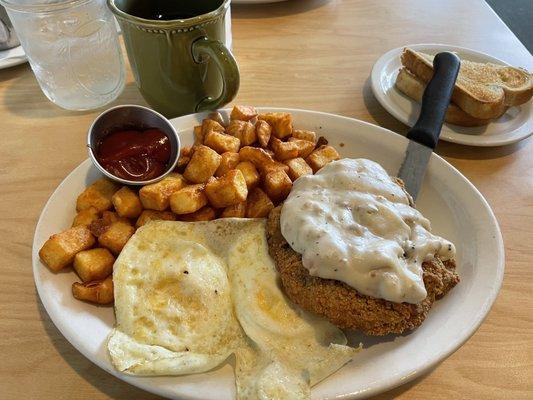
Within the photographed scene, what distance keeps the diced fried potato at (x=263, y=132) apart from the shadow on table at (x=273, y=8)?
42.6 inches

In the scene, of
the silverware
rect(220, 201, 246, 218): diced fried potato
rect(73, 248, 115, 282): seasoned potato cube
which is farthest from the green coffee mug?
rect(73, 248, 115, 282): seasoned potato cube

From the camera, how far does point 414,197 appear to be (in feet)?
4.71

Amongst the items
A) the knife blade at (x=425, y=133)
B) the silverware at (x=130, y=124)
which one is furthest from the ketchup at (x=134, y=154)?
the knife blade at (x=425, y=133)

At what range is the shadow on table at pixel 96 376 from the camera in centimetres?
Result: 109

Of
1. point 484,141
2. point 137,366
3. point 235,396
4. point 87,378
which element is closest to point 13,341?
point 87,378

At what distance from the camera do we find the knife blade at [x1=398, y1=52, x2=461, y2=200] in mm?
1463

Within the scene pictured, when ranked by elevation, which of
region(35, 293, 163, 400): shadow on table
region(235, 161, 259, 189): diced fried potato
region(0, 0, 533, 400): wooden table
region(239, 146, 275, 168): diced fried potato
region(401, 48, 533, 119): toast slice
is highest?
region(401, 48, 533, 119): toast slice

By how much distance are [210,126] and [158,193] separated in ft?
1.13

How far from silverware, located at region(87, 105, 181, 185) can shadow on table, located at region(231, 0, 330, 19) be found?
44.6 inches

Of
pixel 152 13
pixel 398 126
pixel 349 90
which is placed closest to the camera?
pixel 152 13

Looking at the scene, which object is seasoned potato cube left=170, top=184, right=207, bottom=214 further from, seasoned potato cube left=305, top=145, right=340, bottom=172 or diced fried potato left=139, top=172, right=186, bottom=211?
seasoned potato cube left=305, top=145, right=340, bottom=172

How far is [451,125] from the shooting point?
177 cm

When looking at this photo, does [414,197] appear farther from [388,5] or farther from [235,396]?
[388,5]

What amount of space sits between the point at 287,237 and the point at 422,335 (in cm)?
40
